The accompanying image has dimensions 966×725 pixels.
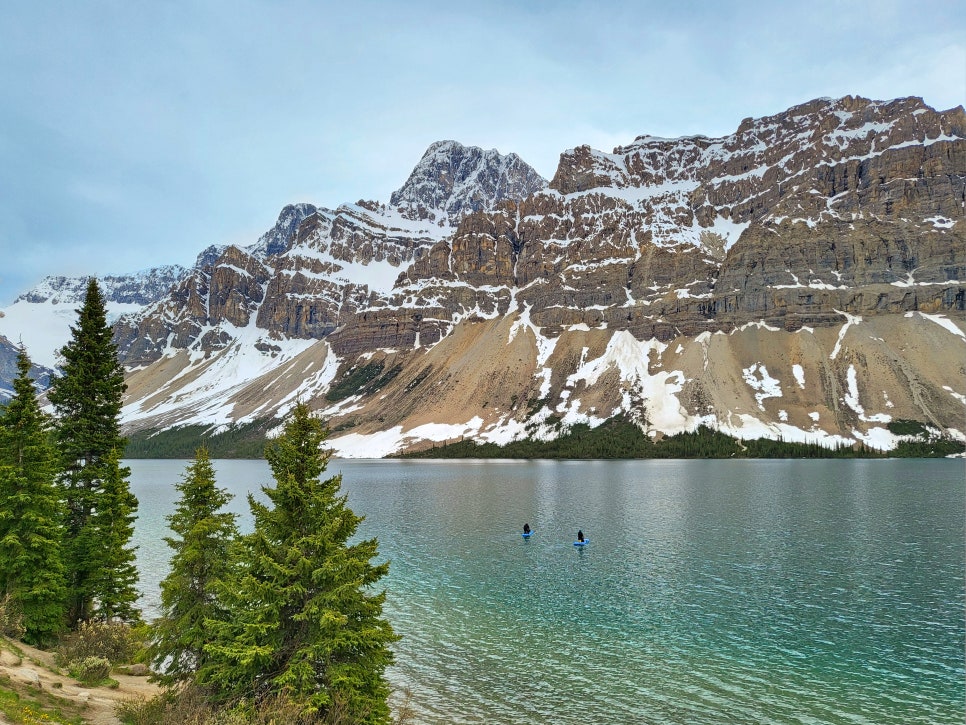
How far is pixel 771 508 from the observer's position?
82.3 m

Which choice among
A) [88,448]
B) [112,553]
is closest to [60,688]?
[112,553]

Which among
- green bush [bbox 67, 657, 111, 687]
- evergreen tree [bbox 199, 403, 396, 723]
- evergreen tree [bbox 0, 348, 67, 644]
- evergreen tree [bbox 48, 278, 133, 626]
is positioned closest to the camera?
evergreen tree [bbox 199, 403, 396, 723]

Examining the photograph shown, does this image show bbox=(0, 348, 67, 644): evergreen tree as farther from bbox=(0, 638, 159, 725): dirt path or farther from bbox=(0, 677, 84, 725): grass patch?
bbox=(0, 677, 84, 725): grass patch

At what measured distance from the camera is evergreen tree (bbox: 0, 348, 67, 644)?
1103 inches

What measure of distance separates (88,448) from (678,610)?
34.4 metres

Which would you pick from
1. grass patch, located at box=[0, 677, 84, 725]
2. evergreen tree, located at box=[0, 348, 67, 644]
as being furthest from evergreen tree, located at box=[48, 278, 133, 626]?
grass patch, located at box=[0, 677, 84, 725]

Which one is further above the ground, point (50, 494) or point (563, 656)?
point (50, 494)

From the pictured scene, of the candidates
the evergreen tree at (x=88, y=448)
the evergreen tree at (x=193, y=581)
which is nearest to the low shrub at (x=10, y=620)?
the evergreen tree at (x=88, y=448)

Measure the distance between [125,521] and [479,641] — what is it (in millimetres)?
19155

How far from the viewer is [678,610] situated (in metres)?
39.6

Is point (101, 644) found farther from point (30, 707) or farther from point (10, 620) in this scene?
point (30, 707)

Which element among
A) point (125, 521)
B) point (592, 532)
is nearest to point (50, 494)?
point (125, 521)

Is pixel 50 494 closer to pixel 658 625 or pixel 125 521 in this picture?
pixel 125 521

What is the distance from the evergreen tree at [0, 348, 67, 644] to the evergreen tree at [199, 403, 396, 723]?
13646mm
